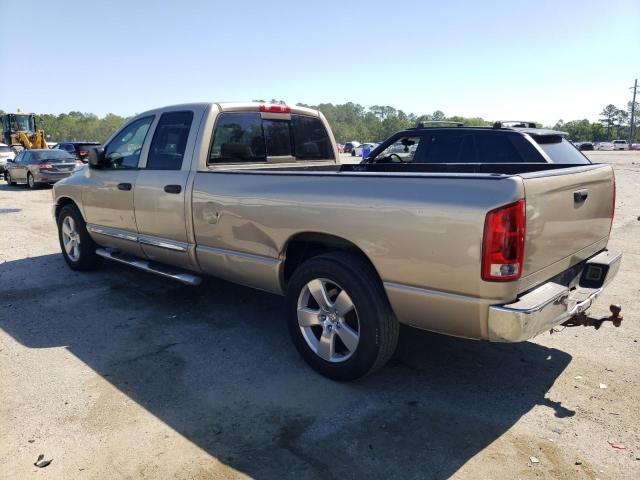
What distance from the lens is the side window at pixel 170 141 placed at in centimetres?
467

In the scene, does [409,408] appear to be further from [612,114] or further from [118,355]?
[612,114]

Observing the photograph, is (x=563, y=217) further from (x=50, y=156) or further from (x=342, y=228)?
(x=50, y=156)

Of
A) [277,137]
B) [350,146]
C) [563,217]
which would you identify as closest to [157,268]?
[277,137]

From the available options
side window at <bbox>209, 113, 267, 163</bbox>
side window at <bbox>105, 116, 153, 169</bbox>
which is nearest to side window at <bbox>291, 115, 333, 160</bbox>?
side window at <bbox>209, 113, 267, 163</bbox>

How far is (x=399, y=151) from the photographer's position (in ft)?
28.6

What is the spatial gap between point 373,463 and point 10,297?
4.66m

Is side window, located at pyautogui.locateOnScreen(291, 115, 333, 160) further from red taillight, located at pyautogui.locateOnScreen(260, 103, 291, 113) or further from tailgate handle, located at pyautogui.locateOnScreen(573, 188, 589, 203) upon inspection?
tailgate handle, located at pyautogui.locateOnScreen(573, 188, 589, 203)

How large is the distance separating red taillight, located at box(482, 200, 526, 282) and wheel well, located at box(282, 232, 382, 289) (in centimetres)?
82

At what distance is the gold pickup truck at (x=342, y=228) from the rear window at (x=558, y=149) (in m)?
2.06

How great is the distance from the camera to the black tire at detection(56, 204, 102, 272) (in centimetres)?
616

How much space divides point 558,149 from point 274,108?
4042 millimetres

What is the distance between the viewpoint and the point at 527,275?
2830 millimetres

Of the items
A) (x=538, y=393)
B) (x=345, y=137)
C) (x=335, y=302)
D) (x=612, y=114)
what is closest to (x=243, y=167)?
(x=335, y=302)

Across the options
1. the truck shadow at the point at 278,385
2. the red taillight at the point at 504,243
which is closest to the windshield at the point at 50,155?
the truck shadow at the point at 278,385
